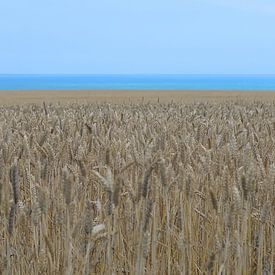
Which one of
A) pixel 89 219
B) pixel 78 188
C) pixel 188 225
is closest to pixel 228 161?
pixel 188 225

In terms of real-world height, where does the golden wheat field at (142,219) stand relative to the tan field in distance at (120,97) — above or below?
above

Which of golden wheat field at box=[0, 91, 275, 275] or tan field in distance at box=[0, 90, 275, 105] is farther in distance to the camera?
tan field in distance at box=[0, 90, 275, 105]

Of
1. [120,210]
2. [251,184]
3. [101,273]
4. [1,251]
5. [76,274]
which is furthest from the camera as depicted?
[120,210]

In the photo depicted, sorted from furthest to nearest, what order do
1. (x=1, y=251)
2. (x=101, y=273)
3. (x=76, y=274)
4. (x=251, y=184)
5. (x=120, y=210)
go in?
1. (x=120, y=210)
2. (x=1, y=251)
3. (x=101, y=273)
4. (x=76, y=274)
5. (x=251, y=184)

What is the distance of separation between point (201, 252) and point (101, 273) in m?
0.57

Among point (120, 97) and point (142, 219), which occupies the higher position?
point (142, 219)

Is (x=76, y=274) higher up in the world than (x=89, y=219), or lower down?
lower down

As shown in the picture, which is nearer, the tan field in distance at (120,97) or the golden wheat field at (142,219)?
the golden wheat field at (142,219)

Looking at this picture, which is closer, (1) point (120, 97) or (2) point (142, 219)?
(2) point (142, 219)

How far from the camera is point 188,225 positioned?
9.00ft

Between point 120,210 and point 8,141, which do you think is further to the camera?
point 8,141

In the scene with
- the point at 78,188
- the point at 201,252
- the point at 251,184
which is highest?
the point at 251,184

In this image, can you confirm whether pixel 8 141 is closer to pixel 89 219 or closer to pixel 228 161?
pixel 228 161

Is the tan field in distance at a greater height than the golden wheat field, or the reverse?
the golden wheat field
